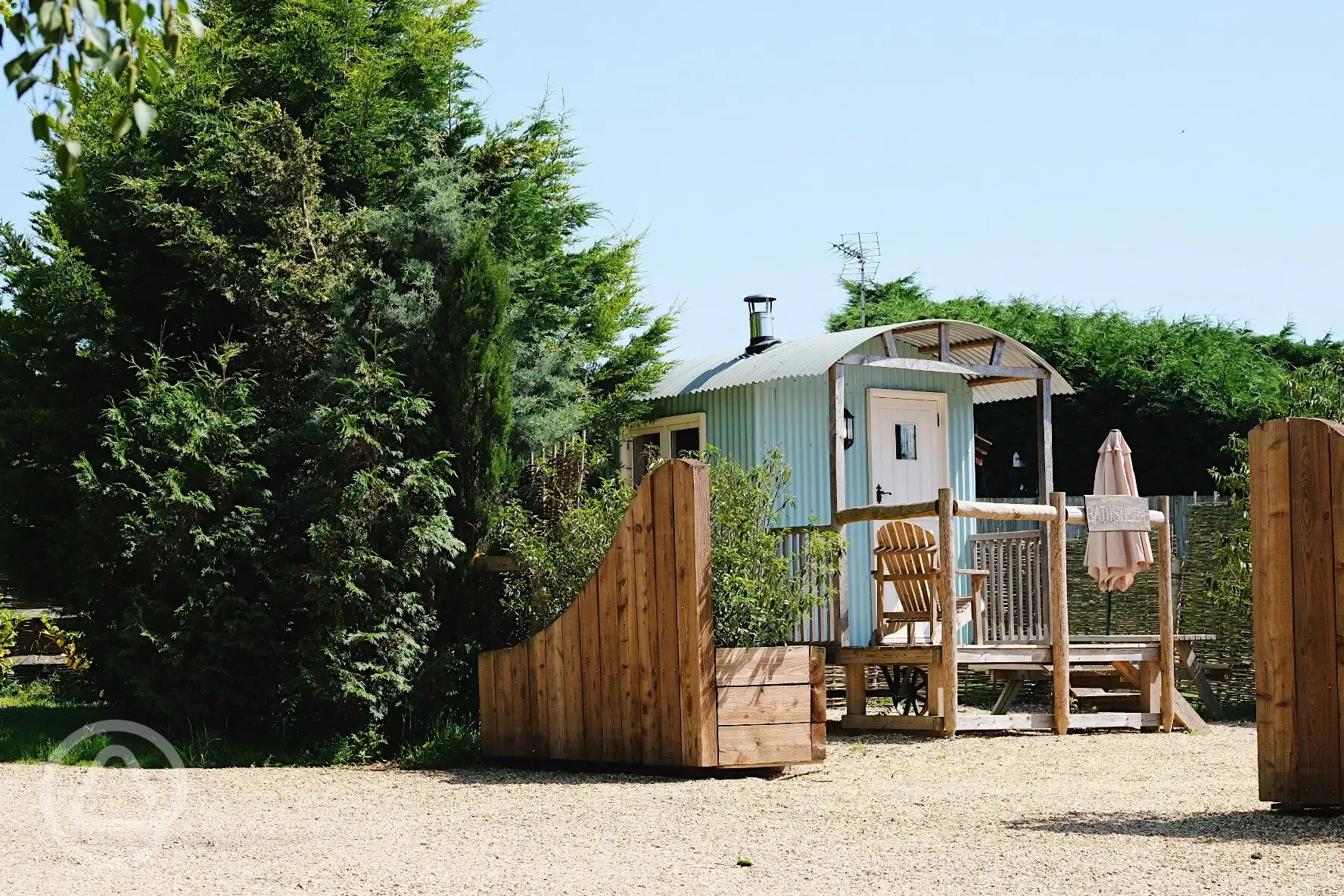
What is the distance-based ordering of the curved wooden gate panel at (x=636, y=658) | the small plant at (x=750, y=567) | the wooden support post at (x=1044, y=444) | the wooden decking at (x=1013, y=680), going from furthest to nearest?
the wooden support post at (x=1044, y=444) < the wooden decking at (x=1013, y=680) < the small plant at (x=750, y=567) < the curved wooden gate panel at (x=636, y=658)

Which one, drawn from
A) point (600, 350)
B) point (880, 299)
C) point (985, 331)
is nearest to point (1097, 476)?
point (985, 331)

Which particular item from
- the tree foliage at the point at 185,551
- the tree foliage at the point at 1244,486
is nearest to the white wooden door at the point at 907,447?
the tree foliage at the point at 1244,486

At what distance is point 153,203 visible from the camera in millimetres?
10641

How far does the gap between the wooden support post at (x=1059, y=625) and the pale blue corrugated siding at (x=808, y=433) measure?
7.77ft

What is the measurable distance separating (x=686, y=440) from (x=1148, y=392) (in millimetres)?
7471

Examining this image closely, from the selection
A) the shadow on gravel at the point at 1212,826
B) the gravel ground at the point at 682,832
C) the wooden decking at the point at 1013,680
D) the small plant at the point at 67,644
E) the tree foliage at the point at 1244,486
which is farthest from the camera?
→ the tree foliage at the point at 1244,486

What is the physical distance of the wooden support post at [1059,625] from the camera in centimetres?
1097

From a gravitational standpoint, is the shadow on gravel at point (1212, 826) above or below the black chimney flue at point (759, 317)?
below

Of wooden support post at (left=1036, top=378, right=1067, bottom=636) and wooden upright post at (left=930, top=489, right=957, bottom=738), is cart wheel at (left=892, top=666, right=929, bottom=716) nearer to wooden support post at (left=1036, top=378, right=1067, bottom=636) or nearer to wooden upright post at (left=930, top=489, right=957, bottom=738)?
wooden upright post at (left=930, top=489, right=957, bottom=738)

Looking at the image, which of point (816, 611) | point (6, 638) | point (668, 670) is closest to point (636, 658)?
point (668, 670)

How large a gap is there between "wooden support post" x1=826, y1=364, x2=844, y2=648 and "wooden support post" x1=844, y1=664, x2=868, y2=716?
9.7 inches

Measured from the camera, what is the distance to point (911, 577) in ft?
37.7

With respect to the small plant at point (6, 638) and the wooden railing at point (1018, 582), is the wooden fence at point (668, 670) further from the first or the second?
the small plant at point (6, 638)

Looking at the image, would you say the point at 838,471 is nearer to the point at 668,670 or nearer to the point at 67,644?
the point at 668,670
